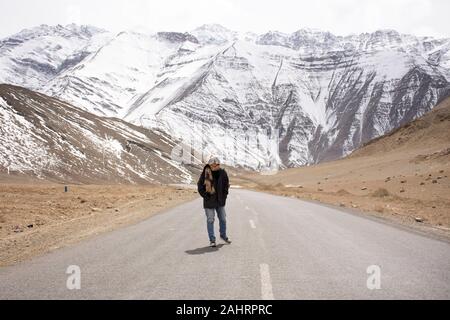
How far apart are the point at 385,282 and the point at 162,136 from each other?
16451cm

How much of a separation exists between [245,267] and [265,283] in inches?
53.4

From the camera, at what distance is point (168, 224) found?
17078 millimetres

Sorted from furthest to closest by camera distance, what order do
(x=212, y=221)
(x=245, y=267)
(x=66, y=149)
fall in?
(x=66, y=149), (x=212, y=221), (x=245, y=267)

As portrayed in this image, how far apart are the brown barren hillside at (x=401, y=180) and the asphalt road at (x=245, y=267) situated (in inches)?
201

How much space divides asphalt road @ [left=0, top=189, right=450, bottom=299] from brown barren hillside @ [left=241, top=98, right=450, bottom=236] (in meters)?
5.11

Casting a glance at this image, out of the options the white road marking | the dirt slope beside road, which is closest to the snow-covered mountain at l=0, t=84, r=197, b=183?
the dirt slope beside road

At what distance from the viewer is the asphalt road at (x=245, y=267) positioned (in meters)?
7.22

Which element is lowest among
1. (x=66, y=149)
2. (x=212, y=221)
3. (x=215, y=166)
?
(x=212, y=221)

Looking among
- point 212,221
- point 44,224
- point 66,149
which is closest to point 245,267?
point 212,221

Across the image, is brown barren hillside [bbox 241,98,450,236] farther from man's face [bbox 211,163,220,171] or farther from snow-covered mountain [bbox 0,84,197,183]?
snow-covered mountain [bbox 0,84,197,183]

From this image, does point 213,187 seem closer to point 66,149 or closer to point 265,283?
point 265,283

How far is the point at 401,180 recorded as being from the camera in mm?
45938

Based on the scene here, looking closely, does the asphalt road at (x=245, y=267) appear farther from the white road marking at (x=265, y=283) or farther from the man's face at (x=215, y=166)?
the man's face at (x=215, y=166)

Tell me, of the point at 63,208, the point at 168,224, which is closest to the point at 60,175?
the point at 63,208
